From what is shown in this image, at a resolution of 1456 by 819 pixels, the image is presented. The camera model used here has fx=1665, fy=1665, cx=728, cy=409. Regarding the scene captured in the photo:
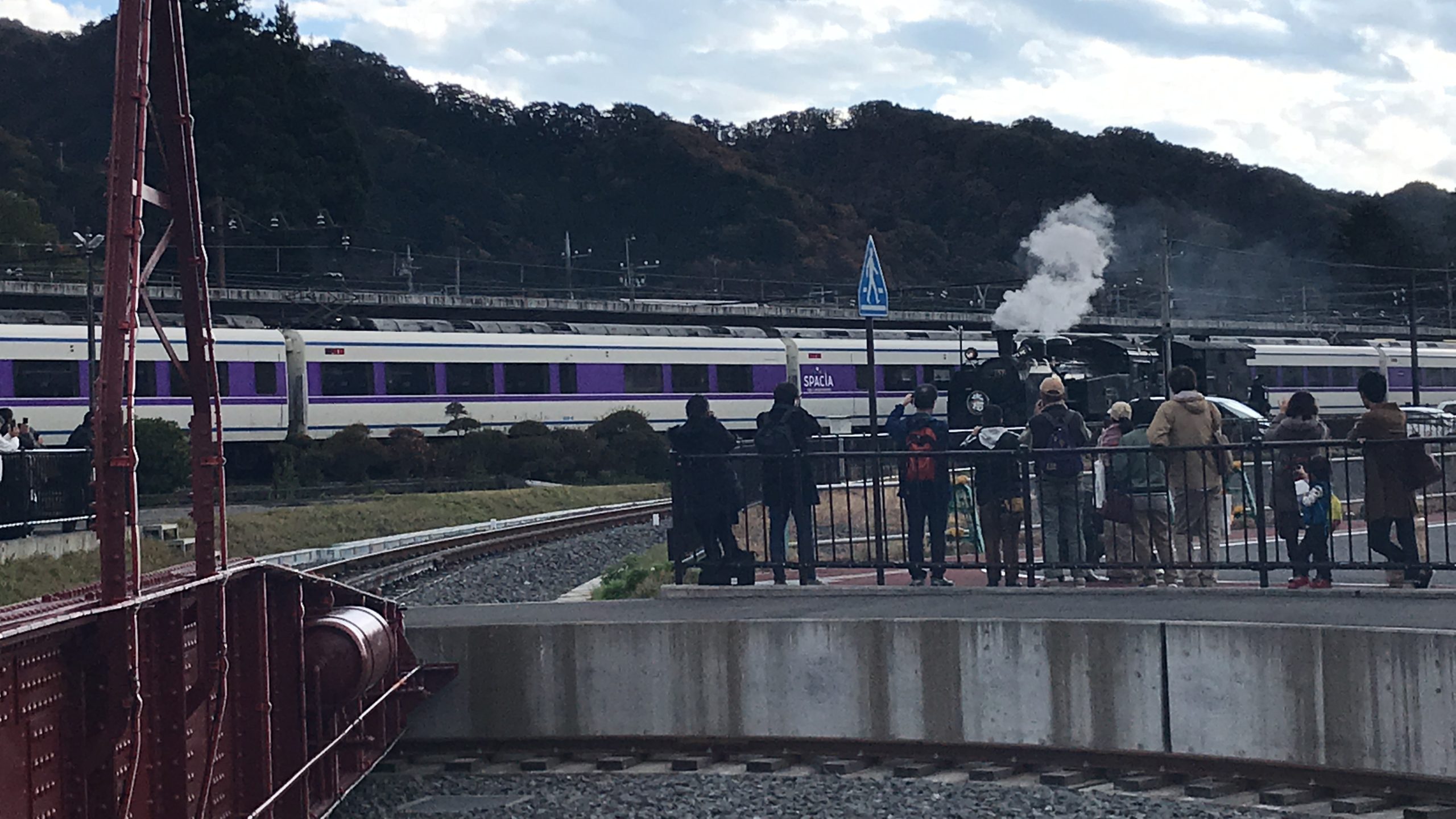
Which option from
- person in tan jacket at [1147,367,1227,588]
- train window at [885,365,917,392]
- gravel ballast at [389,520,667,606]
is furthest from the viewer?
train window at [885,365,917,392]

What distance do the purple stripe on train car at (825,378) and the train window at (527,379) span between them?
7.02m

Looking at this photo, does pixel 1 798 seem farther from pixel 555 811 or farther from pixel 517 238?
pixel 517 238

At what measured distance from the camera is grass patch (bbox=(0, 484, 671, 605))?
17.8 m

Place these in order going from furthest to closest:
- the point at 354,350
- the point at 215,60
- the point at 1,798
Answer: the point at 215,60 → the point at 354,350 → the point at 1,798

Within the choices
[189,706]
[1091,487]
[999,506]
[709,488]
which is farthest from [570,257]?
[189,706]

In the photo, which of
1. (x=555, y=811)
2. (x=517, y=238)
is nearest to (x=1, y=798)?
(x=555, y=811)

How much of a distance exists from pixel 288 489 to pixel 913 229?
8312 centimetres

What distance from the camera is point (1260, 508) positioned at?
11453 mm

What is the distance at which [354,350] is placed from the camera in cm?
3553

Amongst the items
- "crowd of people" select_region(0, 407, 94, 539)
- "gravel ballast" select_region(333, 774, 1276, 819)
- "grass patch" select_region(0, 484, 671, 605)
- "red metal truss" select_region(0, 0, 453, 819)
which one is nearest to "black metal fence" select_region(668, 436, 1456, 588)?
"gravel ballast" select_region(333, 774, 1276, 819)

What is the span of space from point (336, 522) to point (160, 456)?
5679 millimetres

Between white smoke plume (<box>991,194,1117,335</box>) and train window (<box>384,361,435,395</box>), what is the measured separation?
14.8 meters

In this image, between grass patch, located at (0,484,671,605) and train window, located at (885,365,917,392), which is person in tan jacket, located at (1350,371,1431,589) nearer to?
grass patch, located at (0,484,671,605)

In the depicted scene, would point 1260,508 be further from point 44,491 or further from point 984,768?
point 44,491
